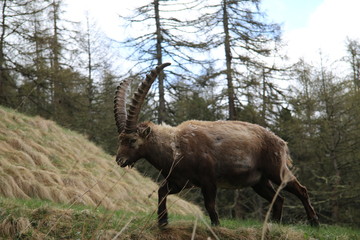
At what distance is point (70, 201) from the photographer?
27.2 ft

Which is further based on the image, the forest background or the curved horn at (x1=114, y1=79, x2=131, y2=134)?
the forest background

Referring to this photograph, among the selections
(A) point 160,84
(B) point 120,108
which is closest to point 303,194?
(B) point 120,108

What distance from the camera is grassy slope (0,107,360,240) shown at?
17.4ft

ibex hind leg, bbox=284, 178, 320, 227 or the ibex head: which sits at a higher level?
the ibex head

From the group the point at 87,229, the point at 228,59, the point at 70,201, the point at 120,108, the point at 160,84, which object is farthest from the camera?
the point at 160,84

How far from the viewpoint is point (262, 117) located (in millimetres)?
20531

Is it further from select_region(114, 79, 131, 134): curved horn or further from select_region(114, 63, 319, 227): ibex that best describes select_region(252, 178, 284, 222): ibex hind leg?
select_region(114, 79, 131, 134): curved horn

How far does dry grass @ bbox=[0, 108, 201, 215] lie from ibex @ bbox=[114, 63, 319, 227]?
5.43 ft

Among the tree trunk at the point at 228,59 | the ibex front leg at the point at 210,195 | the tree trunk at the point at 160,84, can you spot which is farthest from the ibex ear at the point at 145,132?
Result: the tree trunk at the point at 160,84

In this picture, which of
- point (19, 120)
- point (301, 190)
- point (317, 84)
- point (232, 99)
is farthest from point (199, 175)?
point (317, 84)

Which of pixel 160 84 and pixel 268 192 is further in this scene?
pixel 160 84

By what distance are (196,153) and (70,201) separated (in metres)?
4.04

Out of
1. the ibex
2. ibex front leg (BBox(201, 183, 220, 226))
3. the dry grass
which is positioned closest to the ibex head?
the ibex

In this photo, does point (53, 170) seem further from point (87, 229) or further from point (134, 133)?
point (134, 133)
